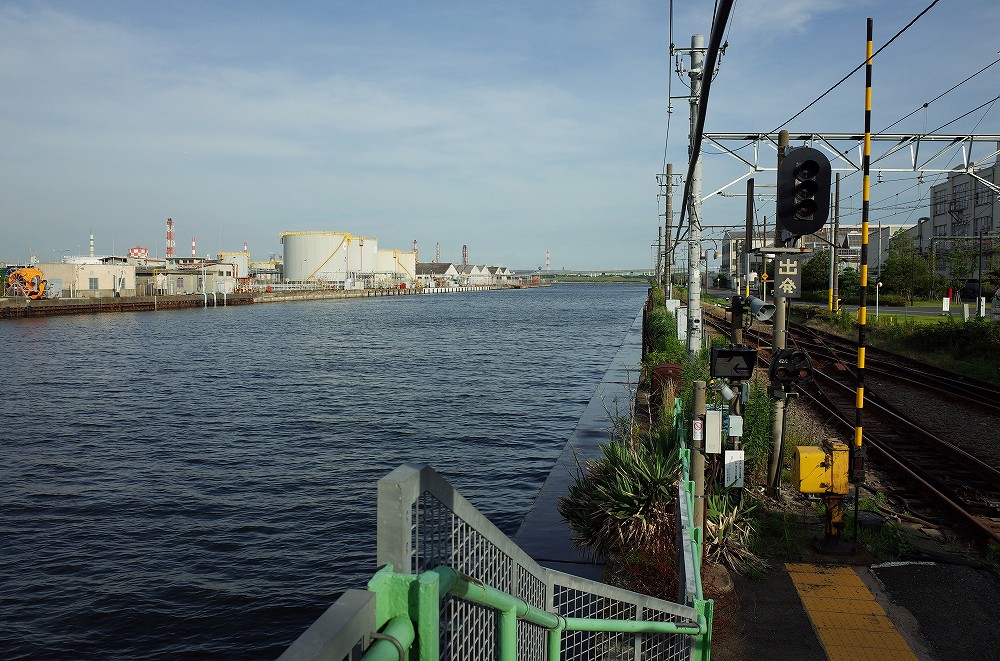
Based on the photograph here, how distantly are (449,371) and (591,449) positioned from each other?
62.7 ft

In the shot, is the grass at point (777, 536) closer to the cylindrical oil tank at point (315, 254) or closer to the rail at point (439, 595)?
the rail at point (439, 595)

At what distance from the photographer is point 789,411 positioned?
17922 mm

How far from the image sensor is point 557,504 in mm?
13609

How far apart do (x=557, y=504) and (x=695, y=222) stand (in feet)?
30.5

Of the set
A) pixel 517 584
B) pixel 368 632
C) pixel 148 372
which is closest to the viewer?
pixel 368 632

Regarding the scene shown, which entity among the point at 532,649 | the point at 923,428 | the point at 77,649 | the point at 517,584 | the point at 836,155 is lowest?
the point at 77,649

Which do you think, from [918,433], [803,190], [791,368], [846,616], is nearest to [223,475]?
[791,368]

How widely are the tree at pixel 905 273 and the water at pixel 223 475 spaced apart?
107 ft

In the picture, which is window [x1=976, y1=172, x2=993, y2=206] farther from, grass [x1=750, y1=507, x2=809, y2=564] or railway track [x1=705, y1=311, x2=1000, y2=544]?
grass [x1=750, y1=507, x2=809, y2=564]

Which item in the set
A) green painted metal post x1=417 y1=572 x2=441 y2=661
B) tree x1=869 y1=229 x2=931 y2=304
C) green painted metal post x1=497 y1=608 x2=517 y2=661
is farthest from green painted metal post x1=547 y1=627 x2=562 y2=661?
tree x1=869 y1=229 x2=931 y2=304

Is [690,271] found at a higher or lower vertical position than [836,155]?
lower

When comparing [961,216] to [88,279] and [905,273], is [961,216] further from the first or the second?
[88,279]

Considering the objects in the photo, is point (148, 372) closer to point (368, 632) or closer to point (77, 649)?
point (77, 649)

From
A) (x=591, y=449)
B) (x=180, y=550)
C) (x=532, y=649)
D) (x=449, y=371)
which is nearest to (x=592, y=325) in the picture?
(x=449, y=371)
